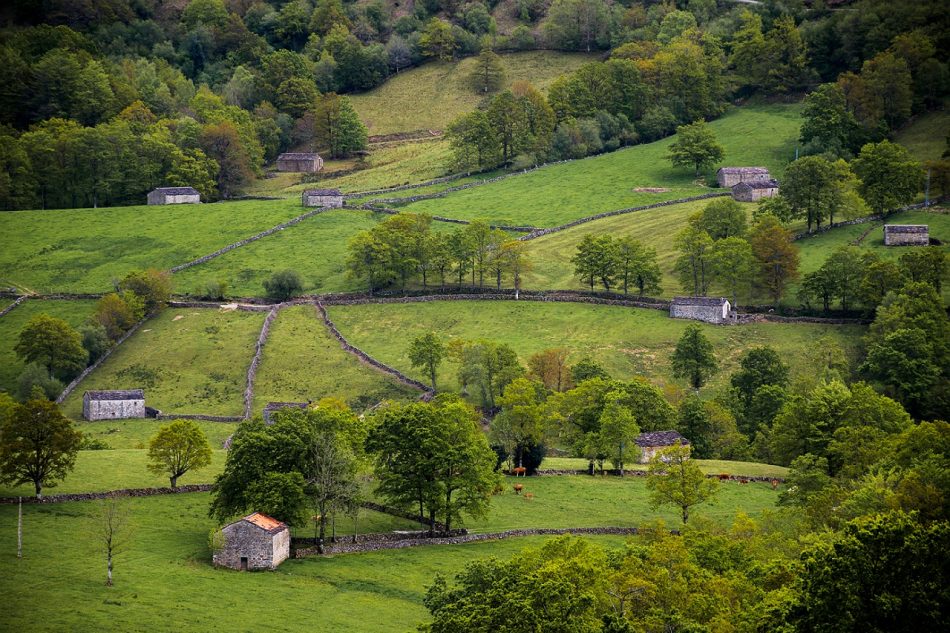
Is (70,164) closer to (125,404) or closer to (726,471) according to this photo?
(125,404)

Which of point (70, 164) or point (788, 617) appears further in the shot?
point (70, 164)

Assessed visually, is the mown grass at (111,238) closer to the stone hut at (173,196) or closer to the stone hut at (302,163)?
the stone hut at (173,196)

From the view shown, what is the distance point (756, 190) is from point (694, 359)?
45599 mm

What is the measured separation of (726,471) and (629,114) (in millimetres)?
102651

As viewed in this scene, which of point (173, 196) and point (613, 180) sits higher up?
point (613, 180)

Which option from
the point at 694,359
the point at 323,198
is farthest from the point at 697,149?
the point at 694,359

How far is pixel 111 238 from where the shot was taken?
164 meters

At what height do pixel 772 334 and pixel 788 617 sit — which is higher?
pixel 772 334

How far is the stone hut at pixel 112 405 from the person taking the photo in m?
121

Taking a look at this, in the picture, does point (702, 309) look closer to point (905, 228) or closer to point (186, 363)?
point (905, 228)

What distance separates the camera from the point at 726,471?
332 feet

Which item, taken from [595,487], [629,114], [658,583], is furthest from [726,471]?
[629,114]

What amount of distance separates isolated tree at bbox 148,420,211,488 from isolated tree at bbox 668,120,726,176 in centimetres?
10014

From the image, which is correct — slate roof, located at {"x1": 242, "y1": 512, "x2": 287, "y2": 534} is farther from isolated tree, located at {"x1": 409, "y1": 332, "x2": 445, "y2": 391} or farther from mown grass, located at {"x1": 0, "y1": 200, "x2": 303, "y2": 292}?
mown grass, located at {"x1": 0, "y1": 200, "x2": 303, "y2": 292}
